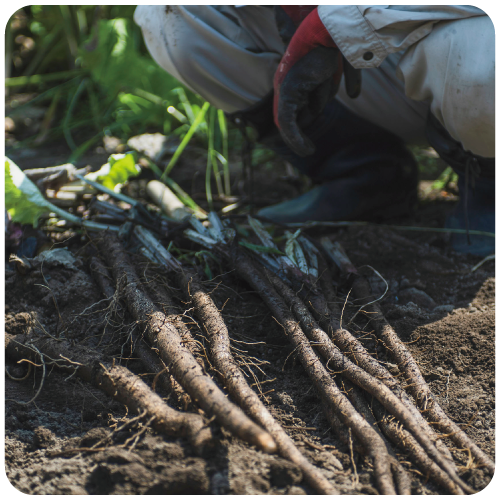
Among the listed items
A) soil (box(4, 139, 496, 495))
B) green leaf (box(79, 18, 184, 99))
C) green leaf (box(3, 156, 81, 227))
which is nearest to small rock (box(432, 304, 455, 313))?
soil (box(4, 139, 496, 495))

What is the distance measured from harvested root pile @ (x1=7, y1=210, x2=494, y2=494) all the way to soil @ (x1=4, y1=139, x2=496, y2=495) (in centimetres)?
4

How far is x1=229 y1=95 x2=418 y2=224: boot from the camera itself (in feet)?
6.39


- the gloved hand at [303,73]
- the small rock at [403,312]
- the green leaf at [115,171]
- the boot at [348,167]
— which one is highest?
the gloved hand at [303,73]

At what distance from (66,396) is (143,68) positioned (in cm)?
219

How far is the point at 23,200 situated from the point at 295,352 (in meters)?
1.19

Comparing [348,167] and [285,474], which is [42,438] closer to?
[285,474]

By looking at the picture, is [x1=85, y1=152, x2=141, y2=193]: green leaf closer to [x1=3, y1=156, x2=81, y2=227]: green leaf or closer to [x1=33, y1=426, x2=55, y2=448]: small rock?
[x1=3, y1=156, x2=81, y2=227]: green leaf

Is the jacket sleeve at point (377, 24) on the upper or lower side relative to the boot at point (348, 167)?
upper

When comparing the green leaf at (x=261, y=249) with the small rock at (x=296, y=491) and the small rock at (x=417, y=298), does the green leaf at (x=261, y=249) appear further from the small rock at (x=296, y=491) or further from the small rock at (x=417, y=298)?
the small rock at (x=296, y=491)

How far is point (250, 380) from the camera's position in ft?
4.02

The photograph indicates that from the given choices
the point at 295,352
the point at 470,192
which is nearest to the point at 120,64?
the point at 470,192

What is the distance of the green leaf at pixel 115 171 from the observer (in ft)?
6.08

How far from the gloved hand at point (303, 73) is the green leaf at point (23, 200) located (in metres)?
0.92

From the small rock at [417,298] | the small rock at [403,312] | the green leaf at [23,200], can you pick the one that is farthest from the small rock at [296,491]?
the green leaf at [23,200]
